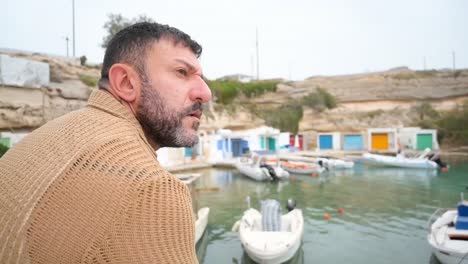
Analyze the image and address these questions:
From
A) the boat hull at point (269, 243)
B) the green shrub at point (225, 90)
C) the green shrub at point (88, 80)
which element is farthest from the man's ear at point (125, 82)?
the green shrub at point (225, 90)

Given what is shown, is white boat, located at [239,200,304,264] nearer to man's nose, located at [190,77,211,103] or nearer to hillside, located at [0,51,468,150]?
man's nose, located at [190,77,211,103]

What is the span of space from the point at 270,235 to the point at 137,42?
894 cm

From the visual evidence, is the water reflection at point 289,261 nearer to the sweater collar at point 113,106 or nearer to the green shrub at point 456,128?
the sweater collar at point 113,106

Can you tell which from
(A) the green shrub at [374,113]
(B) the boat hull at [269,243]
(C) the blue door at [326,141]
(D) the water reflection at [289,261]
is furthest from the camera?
(A) the green shrub at [374,113]

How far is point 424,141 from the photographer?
125ft

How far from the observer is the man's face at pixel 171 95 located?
1.12 metres

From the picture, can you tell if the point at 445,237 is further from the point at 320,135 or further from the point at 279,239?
the point at 320,135

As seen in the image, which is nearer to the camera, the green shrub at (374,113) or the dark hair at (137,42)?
the dark hair at (137,42)

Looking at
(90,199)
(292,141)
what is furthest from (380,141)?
(90,199)

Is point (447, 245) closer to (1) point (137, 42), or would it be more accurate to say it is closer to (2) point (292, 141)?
(1) point (137, 42)

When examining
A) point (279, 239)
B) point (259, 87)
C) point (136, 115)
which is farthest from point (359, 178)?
point (259, 87)

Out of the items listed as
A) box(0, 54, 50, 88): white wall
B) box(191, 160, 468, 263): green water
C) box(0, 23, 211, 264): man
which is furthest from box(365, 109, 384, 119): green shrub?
box(0, 23, 211, 264): man

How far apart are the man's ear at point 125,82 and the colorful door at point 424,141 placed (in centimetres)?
4342

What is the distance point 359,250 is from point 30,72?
26147 millimetres
